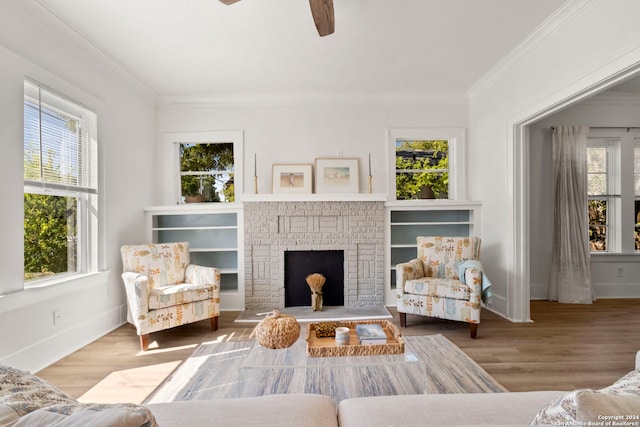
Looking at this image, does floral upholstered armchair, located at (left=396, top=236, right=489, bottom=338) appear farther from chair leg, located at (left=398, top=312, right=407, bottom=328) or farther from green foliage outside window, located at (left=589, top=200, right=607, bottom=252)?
→ green foliage outside window, located at (left=589, top=200, right=607, bottom=252)

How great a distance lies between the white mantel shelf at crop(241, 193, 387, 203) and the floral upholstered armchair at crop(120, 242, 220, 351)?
3.17 feet

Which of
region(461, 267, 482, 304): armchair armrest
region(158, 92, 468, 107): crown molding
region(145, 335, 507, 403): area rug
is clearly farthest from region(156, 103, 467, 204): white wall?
region(145, 335, 507, 403): area rug

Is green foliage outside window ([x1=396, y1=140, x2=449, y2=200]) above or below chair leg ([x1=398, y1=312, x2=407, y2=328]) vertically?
above

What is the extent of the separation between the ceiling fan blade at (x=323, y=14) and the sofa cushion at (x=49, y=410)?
2.24 metres

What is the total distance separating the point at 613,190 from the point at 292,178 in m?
4.44

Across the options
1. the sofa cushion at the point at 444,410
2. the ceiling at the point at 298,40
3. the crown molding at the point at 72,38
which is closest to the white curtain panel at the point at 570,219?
the ceiling at the point at 298,40

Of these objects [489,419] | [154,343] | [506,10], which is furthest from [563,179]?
[154,343]

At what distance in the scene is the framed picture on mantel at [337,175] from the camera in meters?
4.39

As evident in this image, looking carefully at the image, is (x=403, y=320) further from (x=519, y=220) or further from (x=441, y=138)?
(x=441, y=138)

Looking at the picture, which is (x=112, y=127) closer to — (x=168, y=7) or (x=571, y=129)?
(x=168, y=7)

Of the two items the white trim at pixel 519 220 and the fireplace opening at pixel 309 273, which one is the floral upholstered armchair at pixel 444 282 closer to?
the white trim at pixel 519 220

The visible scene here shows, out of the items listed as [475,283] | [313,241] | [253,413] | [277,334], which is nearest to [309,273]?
[313,241]

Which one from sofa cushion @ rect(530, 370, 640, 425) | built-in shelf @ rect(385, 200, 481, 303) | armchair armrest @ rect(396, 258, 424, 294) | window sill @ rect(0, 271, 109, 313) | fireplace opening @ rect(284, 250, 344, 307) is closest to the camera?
sofa cushion @ rect(530, 370, 640, 425)

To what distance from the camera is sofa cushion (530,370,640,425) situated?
67 cm
